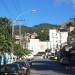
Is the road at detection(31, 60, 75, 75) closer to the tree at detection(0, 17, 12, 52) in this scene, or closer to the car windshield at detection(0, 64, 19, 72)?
the tree at detection(0, 17, 12, 52)

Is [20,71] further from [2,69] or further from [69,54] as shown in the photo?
[69,54]

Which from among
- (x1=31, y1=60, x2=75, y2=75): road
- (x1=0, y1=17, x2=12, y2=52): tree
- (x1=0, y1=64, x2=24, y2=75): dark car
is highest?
(x1=0, y1=17, x2=12, y2=52): tree

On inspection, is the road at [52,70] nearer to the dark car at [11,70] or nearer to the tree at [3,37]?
the tree at [3,37]

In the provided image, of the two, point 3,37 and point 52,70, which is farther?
point 52,70

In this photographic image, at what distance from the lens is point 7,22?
5097 cm

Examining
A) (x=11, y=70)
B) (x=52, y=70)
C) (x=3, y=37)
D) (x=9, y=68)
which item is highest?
(x=3, y=37)

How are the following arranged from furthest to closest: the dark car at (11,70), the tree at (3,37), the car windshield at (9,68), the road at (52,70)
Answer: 1. the road at (52,70)
2. the tree at (3,37)
3. the car windshield at (9,68)
4. the dark car at (11,70)

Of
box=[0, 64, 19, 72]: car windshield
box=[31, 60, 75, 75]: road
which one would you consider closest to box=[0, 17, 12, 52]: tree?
box=[31, 60, 75, 75]: road

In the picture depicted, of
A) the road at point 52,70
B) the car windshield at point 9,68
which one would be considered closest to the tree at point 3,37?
the road at point 52,70

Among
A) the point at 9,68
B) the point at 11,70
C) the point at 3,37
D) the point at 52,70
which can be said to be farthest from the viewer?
the point at 52,70

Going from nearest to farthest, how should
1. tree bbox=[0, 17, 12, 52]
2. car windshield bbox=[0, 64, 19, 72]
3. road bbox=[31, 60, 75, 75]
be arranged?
car windshield bbox=[0, 64, 19, 72] < tree bbox=[0, 17, 12, 52] < road bbox=[31, 60, 75, 75]

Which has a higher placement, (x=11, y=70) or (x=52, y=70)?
(x=11, y=70)

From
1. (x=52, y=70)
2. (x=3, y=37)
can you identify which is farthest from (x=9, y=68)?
(x=52, y=70)

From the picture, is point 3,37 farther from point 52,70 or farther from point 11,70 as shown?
point 11,70
